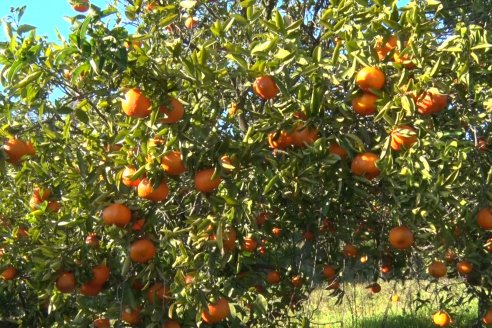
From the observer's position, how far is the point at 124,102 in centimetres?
196

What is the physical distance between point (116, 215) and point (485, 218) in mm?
1321

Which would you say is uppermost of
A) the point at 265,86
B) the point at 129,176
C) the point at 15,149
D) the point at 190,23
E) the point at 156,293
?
the point at 190,23

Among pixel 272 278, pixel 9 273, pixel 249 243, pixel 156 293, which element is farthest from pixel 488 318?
pixel 9 273

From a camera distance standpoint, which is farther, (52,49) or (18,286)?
(18,286)

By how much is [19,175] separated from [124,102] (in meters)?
0.84

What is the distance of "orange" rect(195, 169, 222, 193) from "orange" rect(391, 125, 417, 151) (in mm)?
581

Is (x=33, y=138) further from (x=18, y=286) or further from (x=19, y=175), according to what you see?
(x=18, y=286)

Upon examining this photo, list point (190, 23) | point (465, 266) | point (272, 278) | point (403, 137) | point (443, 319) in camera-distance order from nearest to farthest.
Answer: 1. point (403, 137)
2. point (190, 23)
3. point (465, 266)
4. point (272, 278)
5. point (443, 319)

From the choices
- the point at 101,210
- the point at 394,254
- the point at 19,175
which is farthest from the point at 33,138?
→ the point at 394,254

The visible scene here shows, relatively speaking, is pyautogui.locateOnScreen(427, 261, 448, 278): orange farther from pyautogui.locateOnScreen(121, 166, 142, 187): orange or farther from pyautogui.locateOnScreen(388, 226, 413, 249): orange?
pyautogui.locateOnScreen(121, 166, 142, 187): orange

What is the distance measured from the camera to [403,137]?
6.34 ft

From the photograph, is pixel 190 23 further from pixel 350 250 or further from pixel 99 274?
pixel 350 250

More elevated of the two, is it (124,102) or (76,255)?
(124,102)

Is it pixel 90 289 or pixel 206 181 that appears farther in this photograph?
pixel 90 289
